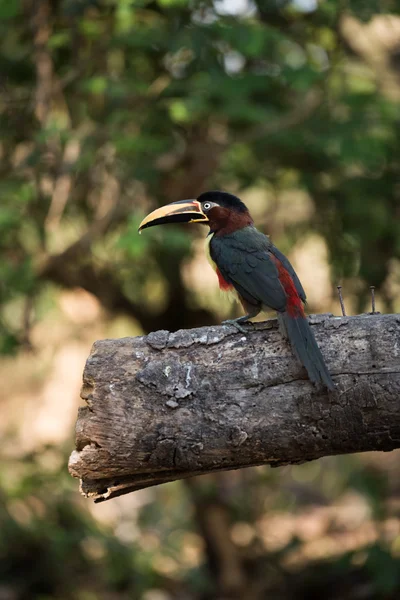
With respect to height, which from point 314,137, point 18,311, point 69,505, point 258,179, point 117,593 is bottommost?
point 117,593

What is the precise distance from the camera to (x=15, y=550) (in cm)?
743

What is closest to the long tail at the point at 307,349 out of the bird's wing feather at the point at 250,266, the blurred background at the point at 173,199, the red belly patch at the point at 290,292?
the red belly patch at the point at 290,292

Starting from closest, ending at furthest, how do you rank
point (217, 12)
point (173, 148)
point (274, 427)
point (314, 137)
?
1. point (274, 427)
2. point (217, 12)
3. point (314, 137)
4. point (173, 148)

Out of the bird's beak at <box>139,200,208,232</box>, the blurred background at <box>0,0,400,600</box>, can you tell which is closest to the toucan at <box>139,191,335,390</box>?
the bird's beak at <box>139,200,208,232</box>

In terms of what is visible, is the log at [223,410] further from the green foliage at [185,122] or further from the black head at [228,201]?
the green foliage at [185,122]

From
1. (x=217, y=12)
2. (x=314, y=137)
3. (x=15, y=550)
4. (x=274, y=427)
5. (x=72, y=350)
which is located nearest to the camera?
(x=274, y=427)

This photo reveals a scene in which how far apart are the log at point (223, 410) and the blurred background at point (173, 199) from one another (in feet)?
6.70

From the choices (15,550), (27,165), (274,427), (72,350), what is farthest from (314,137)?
(15,550)

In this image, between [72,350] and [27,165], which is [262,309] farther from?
[72,350]

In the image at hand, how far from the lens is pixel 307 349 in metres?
3.03

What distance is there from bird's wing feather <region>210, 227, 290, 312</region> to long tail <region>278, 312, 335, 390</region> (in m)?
0.27

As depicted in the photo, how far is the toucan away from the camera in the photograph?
10.1ft

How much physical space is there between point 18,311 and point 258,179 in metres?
3.35

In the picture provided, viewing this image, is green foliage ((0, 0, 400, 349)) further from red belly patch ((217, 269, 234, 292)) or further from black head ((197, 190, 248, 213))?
red belly patch ((217, 269, 234, 292))
